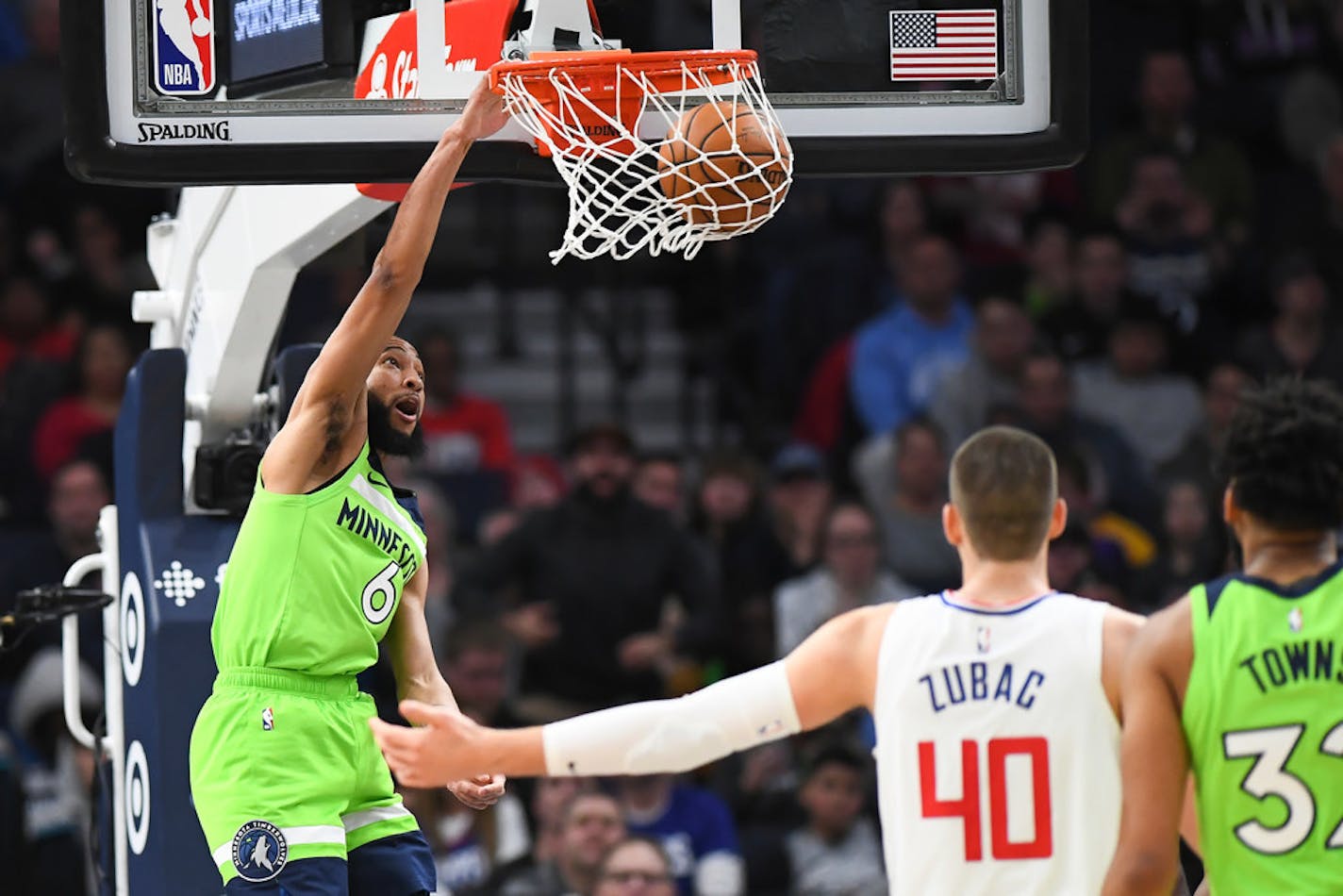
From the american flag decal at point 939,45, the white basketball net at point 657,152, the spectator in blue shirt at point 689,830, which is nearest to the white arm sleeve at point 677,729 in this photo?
the white basketball net at point 657,152

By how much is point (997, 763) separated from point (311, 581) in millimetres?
1834

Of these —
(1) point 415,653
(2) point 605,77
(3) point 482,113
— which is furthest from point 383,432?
(2) point 605,77

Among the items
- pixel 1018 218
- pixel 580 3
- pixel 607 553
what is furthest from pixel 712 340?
pixel 580 3

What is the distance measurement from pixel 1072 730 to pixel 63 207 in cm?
849

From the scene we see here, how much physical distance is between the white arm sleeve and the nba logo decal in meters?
1.80

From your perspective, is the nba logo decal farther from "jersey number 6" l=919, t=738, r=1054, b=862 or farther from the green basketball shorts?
"jersey number 6" l=919, t=738, r=1054, b=862

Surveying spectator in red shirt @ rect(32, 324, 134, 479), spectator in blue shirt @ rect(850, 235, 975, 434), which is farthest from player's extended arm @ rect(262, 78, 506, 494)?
spectator in blue shirt @ rect(850, 235, 975, 434)

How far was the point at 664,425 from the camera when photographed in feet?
41.8

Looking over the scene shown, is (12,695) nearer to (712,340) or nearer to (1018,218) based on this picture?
(712,340)

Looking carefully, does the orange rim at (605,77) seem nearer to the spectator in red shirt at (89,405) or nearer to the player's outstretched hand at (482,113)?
the player's outstretched hand at (482,113)

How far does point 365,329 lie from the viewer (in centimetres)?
531

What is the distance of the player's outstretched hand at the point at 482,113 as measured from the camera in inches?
196

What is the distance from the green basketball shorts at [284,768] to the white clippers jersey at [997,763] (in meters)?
1.55

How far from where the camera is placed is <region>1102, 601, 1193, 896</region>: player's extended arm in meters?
4.26
